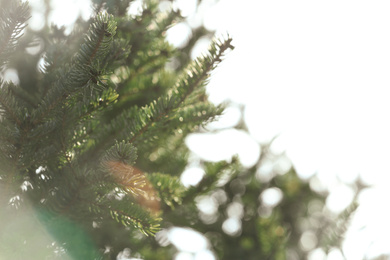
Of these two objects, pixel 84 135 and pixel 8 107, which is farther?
pixel 84 135

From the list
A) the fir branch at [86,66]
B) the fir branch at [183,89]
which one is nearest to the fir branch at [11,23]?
the fir branch at [86,66]

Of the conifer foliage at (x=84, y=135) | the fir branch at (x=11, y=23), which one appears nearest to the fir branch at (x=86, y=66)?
the conifer foliage at (x=84, y=135)

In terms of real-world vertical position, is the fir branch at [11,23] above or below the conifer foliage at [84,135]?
above

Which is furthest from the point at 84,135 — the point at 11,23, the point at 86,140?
the point at 11,23

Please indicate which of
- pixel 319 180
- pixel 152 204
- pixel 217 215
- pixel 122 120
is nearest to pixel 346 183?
pixel 319 180

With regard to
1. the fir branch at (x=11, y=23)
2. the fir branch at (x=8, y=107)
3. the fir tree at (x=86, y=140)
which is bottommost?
the fir tree at (x=86, y=140)

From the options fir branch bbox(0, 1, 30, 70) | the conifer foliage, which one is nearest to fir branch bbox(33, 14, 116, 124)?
the conifer foliage

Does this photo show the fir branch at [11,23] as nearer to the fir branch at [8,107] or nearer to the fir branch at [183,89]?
the fir branch at [8,107]

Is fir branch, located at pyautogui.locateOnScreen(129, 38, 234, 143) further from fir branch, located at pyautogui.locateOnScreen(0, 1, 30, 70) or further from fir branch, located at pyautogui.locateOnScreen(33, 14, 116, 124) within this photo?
fir branch, located at pyautogui.locateOnScreen(0, 1, 30, 70)

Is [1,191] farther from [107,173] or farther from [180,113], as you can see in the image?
[180,113]

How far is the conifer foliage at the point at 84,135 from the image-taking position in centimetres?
71

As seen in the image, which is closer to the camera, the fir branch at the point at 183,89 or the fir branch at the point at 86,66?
the fir branch at the point at 86,66

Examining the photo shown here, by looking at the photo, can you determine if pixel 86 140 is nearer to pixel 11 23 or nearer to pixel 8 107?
pixel 8 107

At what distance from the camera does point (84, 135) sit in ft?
2.86
